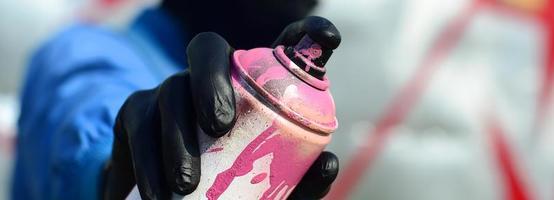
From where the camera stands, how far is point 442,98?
1.51 meters

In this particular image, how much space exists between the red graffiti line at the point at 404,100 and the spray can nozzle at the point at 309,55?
1026 mm

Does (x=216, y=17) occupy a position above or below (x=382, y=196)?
above

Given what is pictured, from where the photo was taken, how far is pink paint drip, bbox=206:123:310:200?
469mm

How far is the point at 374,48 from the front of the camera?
59.2 inches

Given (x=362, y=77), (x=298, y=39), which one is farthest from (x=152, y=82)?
(x=362, y=77)

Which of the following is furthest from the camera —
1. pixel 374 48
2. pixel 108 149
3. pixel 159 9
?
pixel 374 48

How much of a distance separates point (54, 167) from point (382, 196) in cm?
85

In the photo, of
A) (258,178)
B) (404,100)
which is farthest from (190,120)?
(404,100)

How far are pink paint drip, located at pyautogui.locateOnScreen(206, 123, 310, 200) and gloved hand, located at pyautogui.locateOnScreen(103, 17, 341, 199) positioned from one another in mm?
13

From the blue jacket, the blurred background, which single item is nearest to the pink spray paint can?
the blue jacket

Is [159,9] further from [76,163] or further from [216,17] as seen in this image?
[76,163]

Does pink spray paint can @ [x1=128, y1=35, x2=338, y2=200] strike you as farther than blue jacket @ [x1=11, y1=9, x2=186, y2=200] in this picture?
No

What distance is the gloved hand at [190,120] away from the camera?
1.55 ft

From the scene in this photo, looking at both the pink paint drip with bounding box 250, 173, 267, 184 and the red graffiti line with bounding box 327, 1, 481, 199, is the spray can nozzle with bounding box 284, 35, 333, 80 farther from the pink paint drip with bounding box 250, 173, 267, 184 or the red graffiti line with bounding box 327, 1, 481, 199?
the red graffiti line with bounding box 327, 1, 481, 199
